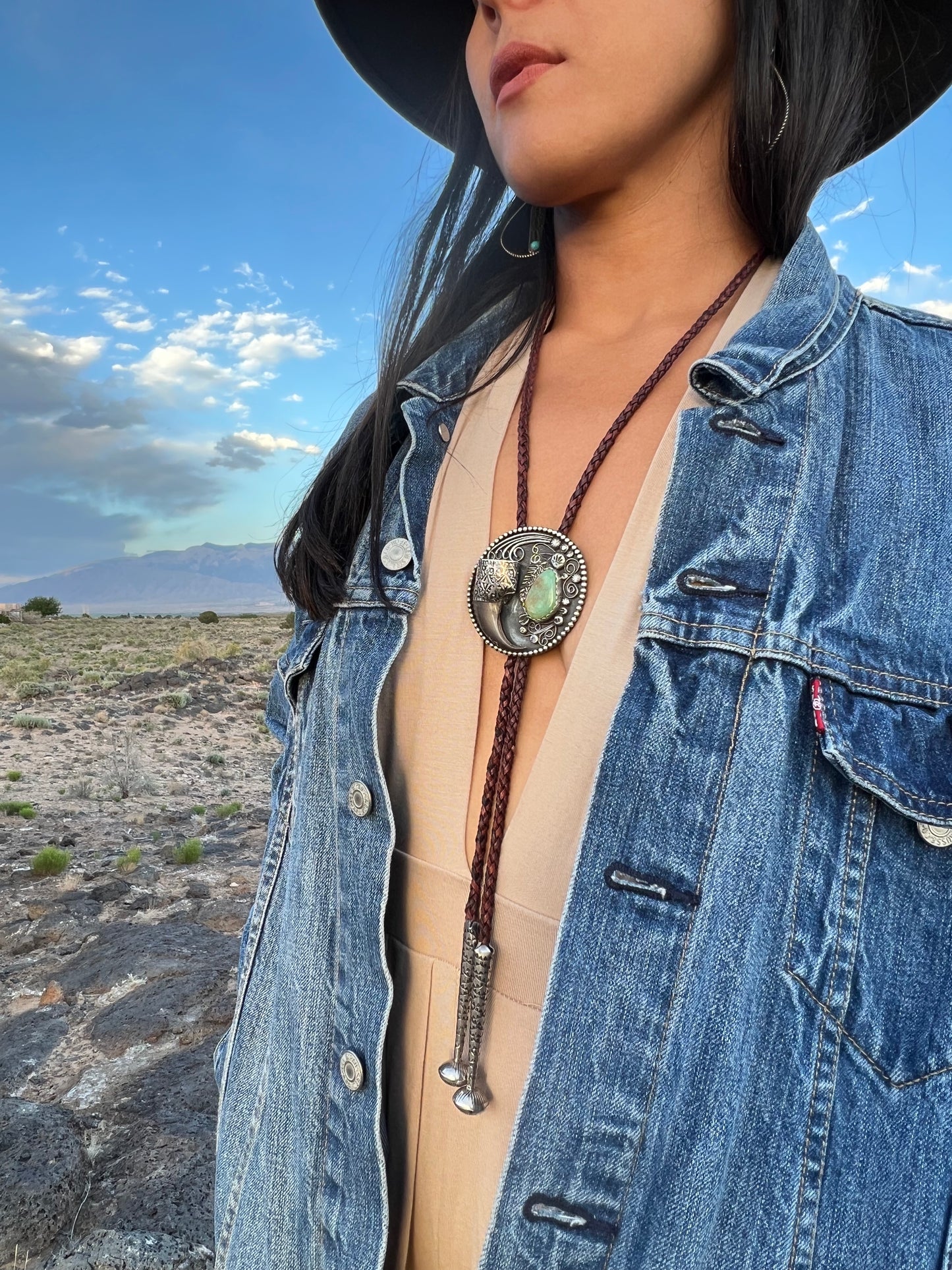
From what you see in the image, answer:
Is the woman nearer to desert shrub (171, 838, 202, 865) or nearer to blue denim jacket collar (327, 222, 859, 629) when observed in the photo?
blue denim jacket collar (327, 222, 859, 629)

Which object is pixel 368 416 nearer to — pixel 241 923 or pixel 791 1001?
pixel 791 1001

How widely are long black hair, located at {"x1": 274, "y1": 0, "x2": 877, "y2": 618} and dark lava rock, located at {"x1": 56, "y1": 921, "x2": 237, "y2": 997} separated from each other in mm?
2577

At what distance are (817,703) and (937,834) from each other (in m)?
0.17

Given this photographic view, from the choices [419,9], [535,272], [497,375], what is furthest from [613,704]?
[419,9]

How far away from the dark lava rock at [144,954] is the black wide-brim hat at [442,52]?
302 cm

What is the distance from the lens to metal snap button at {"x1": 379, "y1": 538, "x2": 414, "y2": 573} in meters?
1.13

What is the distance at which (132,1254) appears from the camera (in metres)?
1.96

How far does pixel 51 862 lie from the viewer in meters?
4.63

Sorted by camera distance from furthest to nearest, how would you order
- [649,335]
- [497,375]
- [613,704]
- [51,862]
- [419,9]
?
[51,862] < [419,9] < [497,375] < [649,335] < [613,704]

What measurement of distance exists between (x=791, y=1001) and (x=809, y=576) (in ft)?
1.34

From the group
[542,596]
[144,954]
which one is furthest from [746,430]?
[144,954]

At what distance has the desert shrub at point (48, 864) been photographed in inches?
182

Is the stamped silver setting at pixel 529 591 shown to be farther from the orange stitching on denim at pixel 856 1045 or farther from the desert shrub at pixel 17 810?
the desert shrub at pixel 17 810

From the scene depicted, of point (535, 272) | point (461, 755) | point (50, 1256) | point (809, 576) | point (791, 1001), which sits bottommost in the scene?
point (50, 1256)
